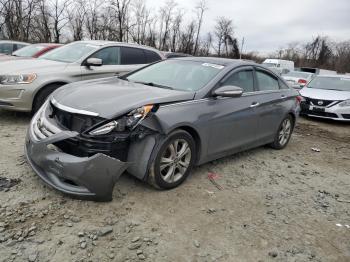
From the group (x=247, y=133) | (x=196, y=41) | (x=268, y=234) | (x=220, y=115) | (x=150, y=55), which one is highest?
(x=196, y=41)

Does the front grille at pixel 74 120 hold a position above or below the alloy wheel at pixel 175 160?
above

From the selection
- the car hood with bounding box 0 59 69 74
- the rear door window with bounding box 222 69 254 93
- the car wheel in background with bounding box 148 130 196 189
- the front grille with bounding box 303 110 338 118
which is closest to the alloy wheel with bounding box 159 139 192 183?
the car wheel in background with bounding box 148 130 196 189

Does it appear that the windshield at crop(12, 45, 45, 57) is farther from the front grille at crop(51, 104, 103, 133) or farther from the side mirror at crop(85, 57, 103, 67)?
the front grille at crop(51, 104, 103, 133)

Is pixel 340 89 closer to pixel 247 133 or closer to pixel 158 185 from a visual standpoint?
pixel 247 133

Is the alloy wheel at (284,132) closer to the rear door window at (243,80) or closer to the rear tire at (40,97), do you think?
the rear door window at (243,80)

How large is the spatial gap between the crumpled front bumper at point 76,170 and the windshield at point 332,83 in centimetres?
913

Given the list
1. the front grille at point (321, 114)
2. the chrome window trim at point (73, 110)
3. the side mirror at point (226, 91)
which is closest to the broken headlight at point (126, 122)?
the chrome window trim at point (73, 110)

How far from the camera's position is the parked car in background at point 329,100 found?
9195mm

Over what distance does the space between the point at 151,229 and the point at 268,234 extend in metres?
1.12

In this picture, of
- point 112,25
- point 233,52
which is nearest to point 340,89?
point 112,25

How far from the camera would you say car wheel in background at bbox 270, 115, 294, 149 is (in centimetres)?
583

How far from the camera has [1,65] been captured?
616cm

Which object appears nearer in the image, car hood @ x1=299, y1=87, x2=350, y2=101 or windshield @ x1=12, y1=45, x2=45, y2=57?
windshield @ x1=12, y1=45, x2=45, y2=57

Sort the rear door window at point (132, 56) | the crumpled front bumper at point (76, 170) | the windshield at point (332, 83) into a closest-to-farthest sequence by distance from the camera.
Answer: the crumpled front bumper at point (76, 170)
the rear door window at point (132, 56)
the windshield at point (332, 83)
